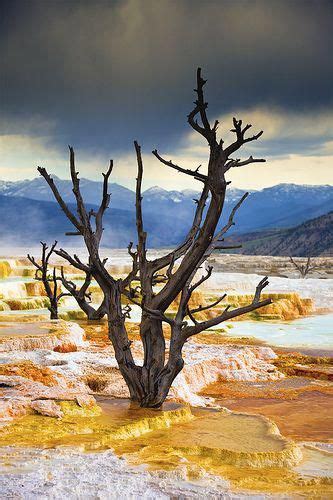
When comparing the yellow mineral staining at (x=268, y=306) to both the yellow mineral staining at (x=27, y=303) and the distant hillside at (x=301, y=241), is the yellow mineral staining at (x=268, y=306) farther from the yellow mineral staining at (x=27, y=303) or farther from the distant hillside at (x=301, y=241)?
the distant hillside at (x=301, y=241)

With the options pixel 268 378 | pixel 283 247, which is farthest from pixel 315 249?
pixel 268 378

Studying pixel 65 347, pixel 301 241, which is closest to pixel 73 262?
pixel 65 347

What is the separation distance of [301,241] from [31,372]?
111 m

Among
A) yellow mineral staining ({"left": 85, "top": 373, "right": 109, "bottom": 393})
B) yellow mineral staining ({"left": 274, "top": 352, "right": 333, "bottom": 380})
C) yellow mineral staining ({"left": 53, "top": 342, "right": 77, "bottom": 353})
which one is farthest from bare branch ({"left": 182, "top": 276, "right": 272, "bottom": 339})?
yellow mineral staining ({"left": 274, "top": 352, "right": 333, "bottom": 380})

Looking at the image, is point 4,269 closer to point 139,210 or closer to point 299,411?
point 299,411

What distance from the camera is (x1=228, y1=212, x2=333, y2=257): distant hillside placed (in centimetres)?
11206

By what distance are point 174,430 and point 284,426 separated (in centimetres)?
281

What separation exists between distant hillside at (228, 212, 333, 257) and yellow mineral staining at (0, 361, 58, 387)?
99651mm

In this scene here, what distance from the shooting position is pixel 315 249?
110000 mm

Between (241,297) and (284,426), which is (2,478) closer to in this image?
(284,426)

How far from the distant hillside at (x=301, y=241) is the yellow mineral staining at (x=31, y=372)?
327ft

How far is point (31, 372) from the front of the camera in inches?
365

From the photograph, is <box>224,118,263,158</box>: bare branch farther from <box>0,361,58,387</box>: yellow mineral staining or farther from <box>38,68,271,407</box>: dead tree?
<box>0,361,58,387</box>: yellow mineral staining

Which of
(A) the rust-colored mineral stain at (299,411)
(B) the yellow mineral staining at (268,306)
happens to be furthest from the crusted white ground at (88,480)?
(B) the yellow mineral staining at (268,306)
